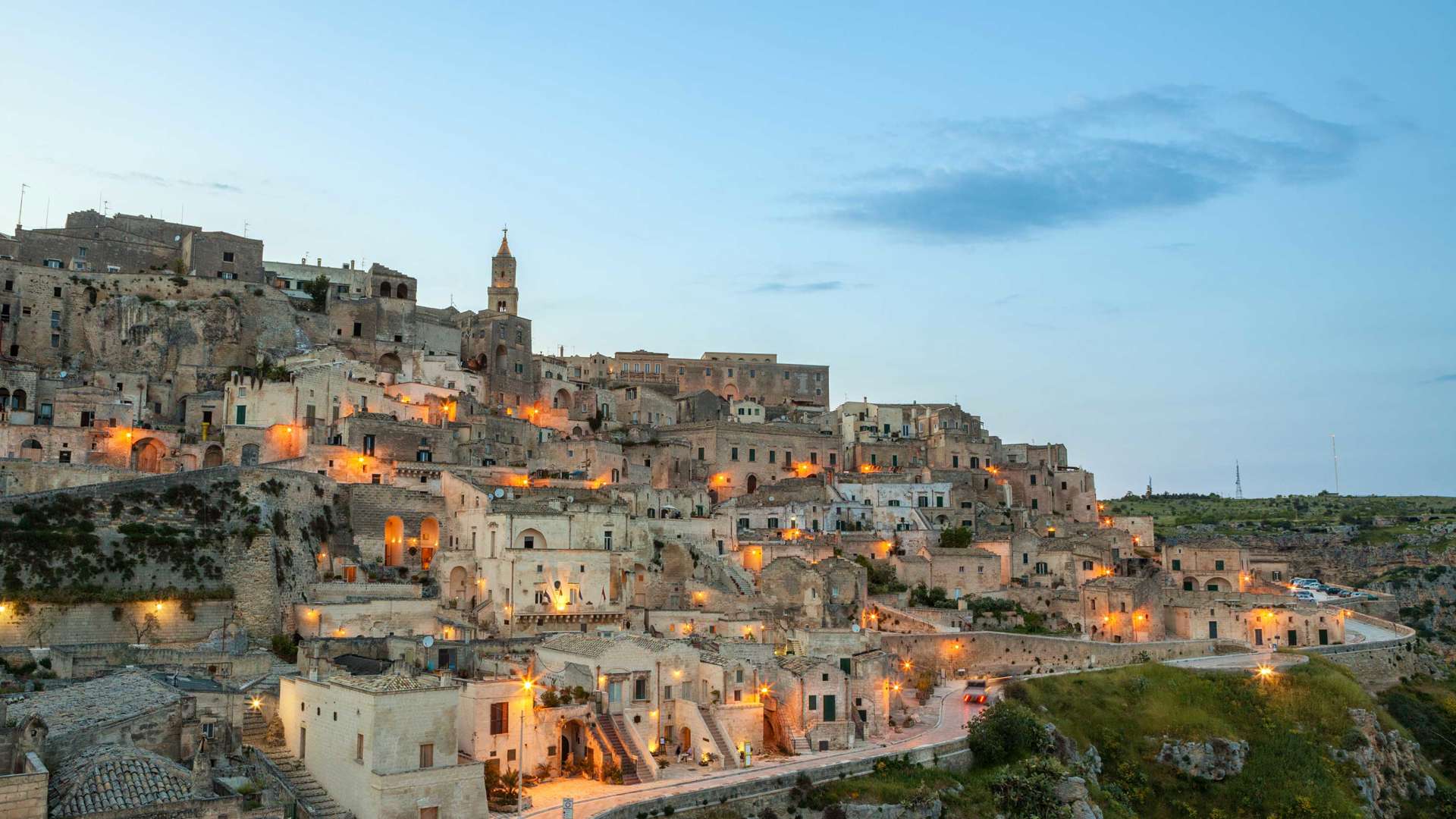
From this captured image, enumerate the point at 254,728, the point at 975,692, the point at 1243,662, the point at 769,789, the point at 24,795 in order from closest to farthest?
1. the point at 24,795
2. the point at 254,728
3. the point at 769,789
4. the point at 975,692
5. the point at 1243,662

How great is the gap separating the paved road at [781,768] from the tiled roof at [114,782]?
35.9 feet

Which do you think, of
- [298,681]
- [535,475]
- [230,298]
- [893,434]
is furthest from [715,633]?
[893,434]

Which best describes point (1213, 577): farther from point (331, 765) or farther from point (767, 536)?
point (331, 765)

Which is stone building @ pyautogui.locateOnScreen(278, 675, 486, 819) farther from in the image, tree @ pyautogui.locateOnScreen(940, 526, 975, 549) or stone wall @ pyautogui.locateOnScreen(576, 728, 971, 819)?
tree @ pyautogui.locateOnScreen(940, 526, 975, 549)

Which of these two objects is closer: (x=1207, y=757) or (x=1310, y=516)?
(x=1207, y=757)

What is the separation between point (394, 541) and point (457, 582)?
6.37 m

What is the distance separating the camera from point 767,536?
7044cm

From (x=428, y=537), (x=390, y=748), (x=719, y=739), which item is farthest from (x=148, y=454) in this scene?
(x=390, y=748)

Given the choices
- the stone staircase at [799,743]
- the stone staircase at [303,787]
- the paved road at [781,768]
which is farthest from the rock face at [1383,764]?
the stone staircase at [303,787]

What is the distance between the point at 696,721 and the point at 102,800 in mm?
21829

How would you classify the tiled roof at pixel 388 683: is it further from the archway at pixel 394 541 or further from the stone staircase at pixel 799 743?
the archway at pixel 394 541

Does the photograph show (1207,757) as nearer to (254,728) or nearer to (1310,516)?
(254,728)

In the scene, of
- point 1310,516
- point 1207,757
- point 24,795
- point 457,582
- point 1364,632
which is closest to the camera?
point 24,795

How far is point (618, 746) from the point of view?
39.9m
